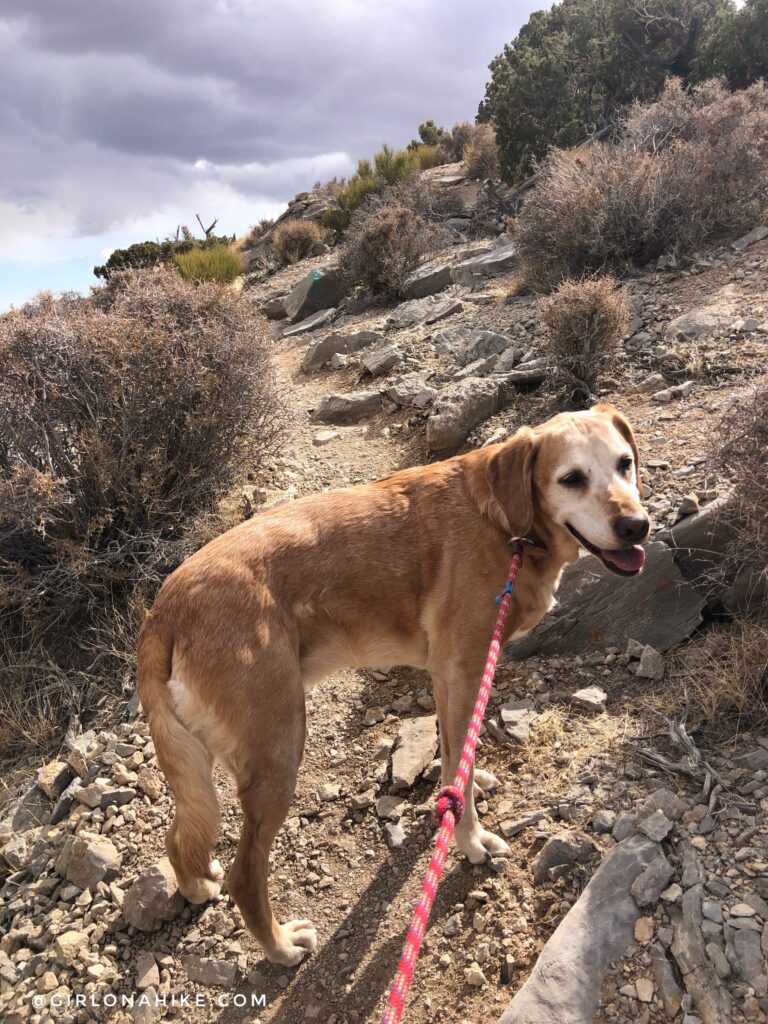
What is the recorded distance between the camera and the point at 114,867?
3111 millimetres

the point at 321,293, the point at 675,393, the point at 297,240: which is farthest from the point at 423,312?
the point at 297,240

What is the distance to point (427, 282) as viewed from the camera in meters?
11.2

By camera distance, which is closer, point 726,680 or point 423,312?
point 726,680

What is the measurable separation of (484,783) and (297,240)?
732 inches

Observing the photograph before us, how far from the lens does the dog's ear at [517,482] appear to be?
2.90 meters

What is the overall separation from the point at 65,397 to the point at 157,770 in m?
2.93

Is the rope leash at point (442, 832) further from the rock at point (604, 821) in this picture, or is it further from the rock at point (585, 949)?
the rock at point (604, 821)

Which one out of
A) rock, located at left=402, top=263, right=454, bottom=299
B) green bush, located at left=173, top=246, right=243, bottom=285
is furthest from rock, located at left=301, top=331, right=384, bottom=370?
green bush, located at left=173, top=246, right=243, bottom=285

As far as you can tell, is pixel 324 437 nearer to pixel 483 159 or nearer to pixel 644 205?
pixel 644 205

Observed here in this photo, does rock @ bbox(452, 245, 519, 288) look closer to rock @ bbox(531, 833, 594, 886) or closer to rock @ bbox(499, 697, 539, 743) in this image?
rock @ bbox(499, 697, 539, 743)

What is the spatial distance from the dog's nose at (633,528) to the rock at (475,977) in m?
1.75

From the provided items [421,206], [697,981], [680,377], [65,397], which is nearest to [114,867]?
[697,981]

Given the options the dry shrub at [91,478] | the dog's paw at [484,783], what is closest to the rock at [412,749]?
the dog's paw at [484,783]

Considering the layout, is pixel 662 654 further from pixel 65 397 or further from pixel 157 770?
pixel 65 397
